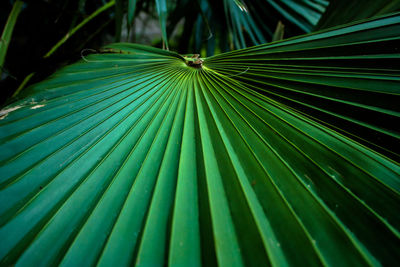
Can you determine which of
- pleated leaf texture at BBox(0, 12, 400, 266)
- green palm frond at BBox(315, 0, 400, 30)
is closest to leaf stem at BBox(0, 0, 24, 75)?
pleated leaf texture at BBox(0, 12, 400, 266)

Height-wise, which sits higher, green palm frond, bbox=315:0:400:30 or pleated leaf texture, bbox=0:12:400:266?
green palm frond, bbox=315:0:400:30

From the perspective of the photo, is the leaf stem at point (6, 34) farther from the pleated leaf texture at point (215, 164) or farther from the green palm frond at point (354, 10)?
the green palm frond at point (354, 10)

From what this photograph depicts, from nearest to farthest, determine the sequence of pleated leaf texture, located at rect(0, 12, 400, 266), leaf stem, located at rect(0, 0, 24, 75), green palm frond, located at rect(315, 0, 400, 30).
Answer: pleated leaf texture, located at rect(0, 12, 400, 266), green palm frond, located at rect(315, 0, 400, 30), leaf stem, located at rect(0, 0, 24, 75)

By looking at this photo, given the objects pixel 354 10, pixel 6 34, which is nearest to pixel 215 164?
pixel 354 10

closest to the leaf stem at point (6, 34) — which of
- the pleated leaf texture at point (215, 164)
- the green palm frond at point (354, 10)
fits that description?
the pleated leaf texture at point (215, 164)

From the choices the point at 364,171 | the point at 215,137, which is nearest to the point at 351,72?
the point at 364,171

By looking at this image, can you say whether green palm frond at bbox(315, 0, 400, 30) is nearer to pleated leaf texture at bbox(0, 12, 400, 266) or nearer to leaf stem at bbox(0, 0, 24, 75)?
pleated leaf texture at bbox(0, 12, 400, 266)

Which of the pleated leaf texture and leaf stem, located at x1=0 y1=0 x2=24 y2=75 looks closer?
the pleated leaf texture

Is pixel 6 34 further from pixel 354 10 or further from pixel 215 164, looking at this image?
pixel 354 10

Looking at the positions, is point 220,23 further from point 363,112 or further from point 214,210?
point 214,210
